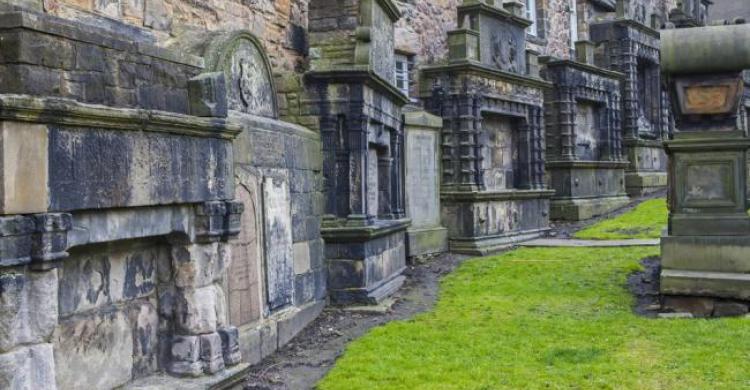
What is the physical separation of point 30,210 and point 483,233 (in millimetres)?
11105

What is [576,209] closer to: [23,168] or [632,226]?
[632,226]

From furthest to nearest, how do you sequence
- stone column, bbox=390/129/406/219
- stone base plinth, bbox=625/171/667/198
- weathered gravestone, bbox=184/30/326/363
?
stone base plinth, bbox=625/171/667/198
stone column, bbox=390/129/406/219
weathered gravestone, bbox=184/30/326/363

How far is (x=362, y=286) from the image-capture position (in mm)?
8820

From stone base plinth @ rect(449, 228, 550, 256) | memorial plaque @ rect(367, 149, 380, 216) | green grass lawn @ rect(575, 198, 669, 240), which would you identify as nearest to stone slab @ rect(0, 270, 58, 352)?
memorial plaque @ rect(367, 149, 380, 216)

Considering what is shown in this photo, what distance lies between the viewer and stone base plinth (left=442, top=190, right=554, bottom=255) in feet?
45.1

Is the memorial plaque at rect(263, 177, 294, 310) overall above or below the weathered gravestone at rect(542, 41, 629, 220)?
below

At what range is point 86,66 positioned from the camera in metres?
4.11

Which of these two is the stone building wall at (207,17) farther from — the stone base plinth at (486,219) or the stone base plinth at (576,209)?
the stone base plinth at (576,209)

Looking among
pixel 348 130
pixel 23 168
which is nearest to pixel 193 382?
pixel 23 168

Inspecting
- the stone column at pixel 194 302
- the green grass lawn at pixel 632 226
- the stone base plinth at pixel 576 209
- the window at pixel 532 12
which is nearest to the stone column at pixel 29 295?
the stone column at pixel 194 302

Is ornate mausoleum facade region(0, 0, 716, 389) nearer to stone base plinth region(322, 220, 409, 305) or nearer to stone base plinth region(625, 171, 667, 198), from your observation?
stone base plinth region(322, 220, 409, 305)

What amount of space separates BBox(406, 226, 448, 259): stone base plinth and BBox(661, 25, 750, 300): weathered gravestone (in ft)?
16.5

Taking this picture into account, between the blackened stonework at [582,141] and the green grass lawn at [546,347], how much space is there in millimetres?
8502

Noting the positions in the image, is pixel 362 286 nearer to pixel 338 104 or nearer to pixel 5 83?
pixel 338 104
